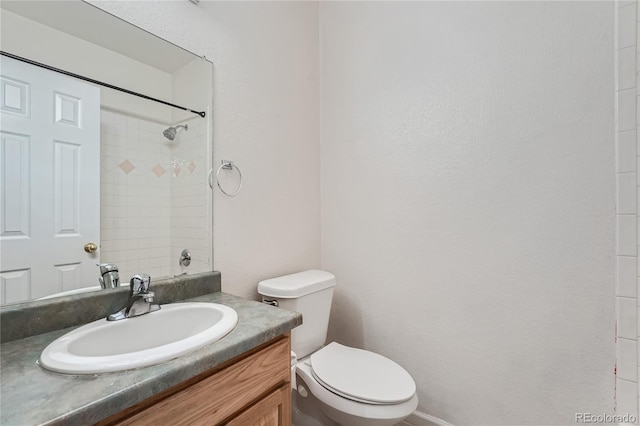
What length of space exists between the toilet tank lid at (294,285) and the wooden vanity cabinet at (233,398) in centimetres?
37

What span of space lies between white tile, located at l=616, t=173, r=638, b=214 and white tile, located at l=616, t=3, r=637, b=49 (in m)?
0.46

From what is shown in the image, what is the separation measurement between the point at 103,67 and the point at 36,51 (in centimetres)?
16

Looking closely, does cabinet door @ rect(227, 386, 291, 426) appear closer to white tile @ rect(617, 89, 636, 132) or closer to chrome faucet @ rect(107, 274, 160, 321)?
chrome faucet @ rect(107, 274, 160, 321)

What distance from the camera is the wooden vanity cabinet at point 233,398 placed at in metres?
0.57

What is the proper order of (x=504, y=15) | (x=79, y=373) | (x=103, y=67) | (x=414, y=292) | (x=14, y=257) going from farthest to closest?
(x=414, y=292), (x=504, y=15), (x=103, y=67), (x=14, y=257), (x=79, y=373)

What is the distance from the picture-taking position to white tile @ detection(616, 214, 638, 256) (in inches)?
36.9

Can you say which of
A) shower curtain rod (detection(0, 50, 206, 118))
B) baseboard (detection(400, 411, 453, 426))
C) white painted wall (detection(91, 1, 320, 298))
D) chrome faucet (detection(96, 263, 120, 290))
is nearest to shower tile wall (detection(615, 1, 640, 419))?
baseboard (detection(400, 411, 453, 426))

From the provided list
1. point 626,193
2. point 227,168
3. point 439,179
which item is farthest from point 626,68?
point 227,168

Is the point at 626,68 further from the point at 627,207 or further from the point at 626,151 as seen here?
the point at 627,207

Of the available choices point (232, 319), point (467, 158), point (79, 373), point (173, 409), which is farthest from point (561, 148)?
point (79, 373)

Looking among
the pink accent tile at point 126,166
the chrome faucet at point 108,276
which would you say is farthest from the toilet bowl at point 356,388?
the pink accent tile at point 126,166

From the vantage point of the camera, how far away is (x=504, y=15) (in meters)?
1.19

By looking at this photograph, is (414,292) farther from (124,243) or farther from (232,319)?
(124,243)

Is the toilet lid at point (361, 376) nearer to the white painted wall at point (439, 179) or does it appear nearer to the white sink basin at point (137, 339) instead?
Result: the white painted wall at point (439, 179)
